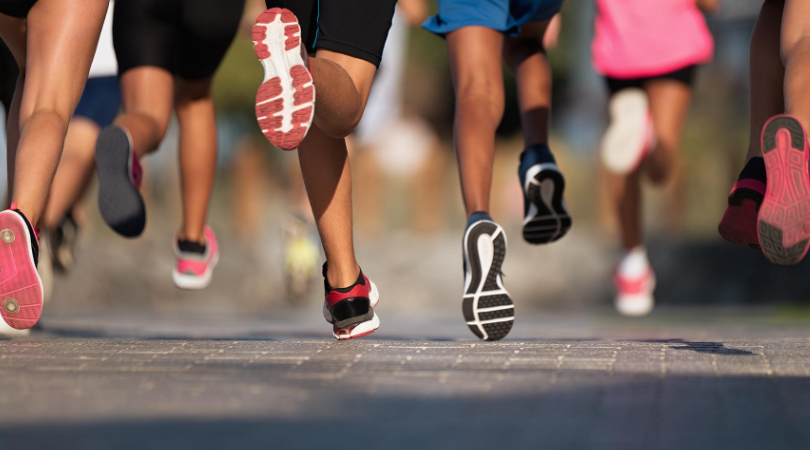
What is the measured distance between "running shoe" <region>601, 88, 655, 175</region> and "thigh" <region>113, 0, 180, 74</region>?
2655 mm

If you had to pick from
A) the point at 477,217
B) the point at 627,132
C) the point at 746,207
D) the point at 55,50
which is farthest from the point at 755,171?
the point at 627,132

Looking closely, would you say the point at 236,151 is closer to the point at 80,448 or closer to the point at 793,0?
the point at 793,0

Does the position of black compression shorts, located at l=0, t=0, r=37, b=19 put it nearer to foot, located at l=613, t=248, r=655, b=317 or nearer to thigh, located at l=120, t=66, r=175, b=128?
thigh, located at l=120, t=66, r=175, b=128

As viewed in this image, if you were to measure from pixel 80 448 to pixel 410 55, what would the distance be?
43.8 ft

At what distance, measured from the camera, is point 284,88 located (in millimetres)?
2846

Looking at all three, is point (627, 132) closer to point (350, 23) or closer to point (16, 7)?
point (350, 23)

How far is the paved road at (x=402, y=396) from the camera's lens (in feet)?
6.02

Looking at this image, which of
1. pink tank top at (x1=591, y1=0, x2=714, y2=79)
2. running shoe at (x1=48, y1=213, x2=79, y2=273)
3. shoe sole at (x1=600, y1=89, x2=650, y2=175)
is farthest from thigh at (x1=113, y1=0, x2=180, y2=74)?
pink tank top at (x1=591, y1=0, x2=714, y2=79)

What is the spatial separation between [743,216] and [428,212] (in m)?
12.4

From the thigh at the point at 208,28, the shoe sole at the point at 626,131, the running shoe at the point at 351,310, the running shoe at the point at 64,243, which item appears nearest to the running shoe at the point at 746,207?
the running shoe at the point at 351,310

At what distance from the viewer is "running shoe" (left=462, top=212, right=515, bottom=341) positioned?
10.8ft

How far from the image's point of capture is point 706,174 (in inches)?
563

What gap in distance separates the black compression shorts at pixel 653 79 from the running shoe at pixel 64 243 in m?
3.03

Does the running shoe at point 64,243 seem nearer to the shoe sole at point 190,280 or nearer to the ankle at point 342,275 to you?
the shoe sole at point 190,280
